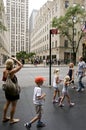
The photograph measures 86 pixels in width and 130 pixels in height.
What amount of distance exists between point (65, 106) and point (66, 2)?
67614 mm

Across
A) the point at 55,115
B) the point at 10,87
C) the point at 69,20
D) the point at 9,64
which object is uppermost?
the point at 69,20

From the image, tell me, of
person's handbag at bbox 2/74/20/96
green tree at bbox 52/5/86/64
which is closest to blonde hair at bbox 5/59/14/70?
person's handbag at bbox 2/74/20/96

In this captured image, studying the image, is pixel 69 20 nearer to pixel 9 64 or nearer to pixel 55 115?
pixel 55 115

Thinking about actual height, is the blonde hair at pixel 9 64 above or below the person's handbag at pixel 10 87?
above

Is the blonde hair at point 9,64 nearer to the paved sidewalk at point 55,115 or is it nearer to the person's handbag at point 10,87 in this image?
the person's handbag at point 10,87

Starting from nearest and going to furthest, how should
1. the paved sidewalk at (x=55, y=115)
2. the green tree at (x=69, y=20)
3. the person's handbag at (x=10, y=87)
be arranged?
the paved sidewalk at (x=55, y=115)
the person's handbag at (x=10, y=87)
the green tree at (x=69, y=20)

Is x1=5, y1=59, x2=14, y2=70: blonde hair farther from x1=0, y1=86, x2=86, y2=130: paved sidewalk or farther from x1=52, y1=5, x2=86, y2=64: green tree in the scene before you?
x1=52, y1=5, x2=86, y2=64: green tree

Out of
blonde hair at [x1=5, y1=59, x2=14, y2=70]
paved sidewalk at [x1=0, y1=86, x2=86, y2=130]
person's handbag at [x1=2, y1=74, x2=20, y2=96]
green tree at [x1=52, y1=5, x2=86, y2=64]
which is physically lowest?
paved sidewalk at [x1=0, y1=86, x2=86, y2=130]

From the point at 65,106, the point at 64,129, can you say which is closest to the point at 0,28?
the point at 65,106

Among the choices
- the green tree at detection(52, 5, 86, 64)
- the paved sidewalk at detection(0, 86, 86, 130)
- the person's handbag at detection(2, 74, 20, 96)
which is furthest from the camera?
the green tree at detection(52, 5, 86, 64)

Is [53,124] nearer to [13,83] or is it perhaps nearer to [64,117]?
[64,117]

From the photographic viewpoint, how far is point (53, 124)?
24.3ft

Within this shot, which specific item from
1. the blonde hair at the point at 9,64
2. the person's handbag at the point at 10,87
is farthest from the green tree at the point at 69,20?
the person's handbag at the point at 10,87

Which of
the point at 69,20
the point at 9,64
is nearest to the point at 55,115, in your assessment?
the point at 9,64
